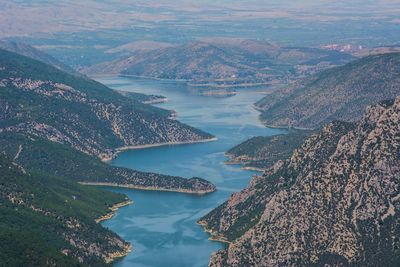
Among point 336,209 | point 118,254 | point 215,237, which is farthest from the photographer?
point 215,237

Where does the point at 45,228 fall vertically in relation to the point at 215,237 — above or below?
above

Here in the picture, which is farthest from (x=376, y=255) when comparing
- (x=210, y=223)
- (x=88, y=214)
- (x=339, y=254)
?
(x=88, y=214)

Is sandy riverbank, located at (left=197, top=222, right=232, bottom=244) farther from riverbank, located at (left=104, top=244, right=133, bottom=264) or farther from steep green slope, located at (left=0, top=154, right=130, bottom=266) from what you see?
steep green slope, located at (left=0, top=154, right=130, bottom=266)

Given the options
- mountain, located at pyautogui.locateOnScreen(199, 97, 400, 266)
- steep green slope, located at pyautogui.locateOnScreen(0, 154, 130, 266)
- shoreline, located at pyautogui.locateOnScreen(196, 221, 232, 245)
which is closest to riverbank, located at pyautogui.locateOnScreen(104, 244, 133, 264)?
steep green slope, located at pyautogui.locateOnScreen(0, 154, 130, 266)

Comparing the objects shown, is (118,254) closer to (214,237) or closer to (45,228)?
(45,228)

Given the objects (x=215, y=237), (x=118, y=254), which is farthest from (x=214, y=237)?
(x=118, y=254)

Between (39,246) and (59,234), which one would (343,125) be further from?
(39,246)
